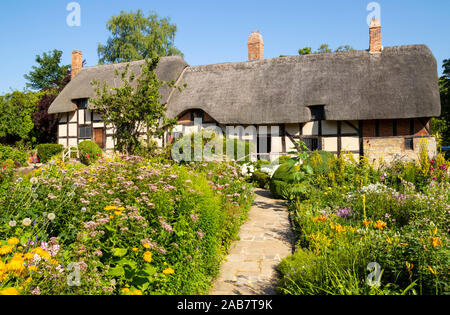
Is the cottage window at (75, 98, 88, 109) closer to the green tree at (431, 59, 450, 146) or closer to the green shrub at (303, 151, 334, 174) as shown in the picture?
the green shrub at (303, 151, 334, 174)

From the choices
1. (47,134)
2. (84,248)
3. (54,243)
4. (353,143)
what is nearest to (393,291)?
(84,248)

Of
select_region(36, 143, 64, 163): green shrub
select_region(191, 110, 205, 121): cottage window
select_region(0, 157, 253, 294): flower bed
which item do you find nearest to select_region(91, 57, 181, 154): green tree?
select_region(0, 157, 253, 294): flower bed

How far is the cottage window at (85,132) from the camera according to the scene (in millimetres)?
18100

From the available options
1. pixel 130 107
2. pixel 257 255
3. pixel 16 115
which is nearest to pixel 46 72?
pixel 16 115

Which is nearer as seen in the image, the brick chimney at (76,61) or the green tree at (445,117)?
the brick chimney at (76,61)

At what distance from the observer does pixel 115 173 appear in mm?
4078

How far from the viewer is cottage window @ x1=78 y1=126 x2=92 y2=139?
18.1m

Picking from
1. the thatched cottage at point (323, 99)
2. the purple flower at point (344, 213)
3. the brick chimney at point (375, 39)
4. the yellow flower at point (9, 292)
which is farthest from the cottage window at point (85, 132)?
the yellow flower at point (9, 292)

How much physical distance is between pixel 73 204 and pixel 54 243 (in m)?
0.62

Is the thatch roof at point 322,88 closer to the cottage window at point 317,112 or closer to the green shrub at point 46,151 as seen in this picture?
the cottage window at point 317,112

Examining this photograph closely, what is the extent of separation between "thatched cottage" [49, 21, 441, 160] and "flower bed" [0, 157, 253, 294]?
11.0 meters

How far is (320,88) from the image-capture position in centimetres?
1468

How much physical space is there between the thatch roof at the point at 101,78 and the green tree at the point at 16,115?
3.59 metres

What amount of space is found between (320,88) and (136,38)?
52.9ft
